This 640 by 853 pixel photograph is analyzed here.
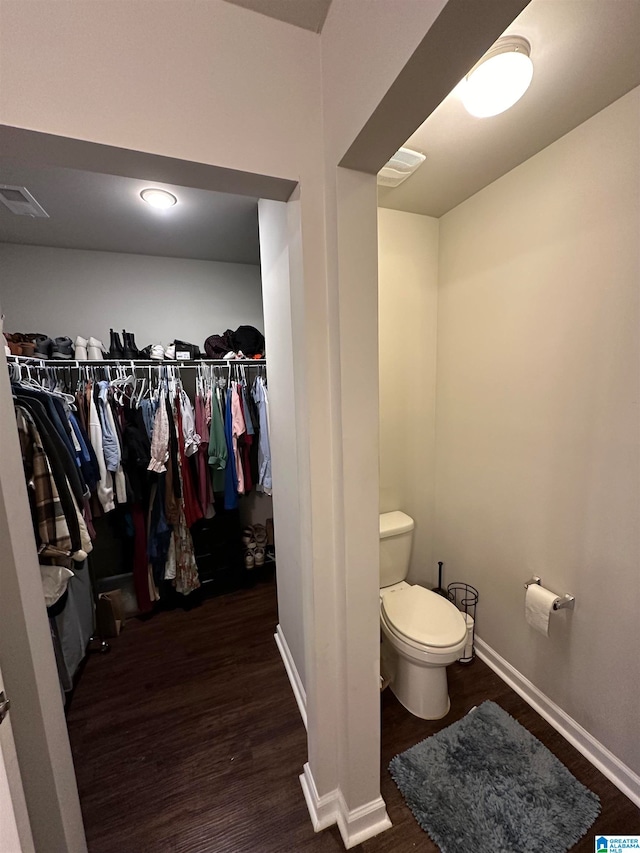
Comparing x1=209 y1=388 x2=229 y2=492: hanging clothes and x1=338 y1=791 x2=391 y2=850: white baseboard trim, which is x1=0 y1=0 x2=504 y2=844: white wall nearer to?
x1=338 y1=791 x2=391 y2=850: white baseboard trim

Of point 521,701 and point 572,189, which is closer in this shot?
point 572,189

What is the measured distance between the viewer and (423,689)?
5.05ft

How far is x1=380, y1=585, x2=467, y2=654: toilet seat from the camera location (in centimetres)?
148

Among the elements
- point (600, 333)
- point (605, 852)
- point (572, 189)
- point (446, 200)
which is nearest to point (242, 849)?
point (605, 852)

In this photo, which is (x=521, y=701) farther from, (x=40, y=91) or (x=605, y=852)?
(x=40, y=91)

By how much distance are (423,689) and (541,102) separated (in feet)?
7.98

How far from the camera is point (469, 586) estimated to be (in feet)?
6.46

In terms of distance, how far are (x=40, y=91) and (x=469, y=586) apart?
2.57 meters

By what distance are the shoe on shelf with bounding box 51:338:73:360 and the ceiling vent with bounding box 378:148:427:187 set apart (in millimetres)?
2090

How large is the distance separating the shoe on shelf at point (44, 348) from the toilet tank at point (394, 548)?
2312 mm

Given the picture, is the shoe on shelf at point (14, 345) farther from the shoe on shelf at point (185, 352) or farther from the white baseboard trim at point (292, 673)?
the white baseboard trim at point (292, 673)

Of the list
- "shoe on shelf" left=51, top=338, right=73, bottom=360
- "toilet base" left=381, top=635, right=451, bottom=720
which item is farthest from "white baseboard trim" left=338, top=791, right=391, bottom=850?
"shoe on shelf" left=51, top=338, right=73, bottom=360

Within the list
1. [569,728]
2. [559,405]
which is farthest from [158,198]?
[569,728]

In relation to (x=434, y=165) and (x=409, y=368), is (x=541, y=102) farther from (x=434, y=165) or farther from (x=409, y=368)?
(x=409, y=368)
